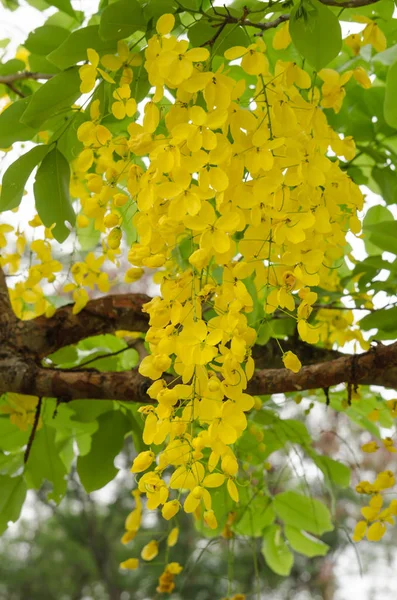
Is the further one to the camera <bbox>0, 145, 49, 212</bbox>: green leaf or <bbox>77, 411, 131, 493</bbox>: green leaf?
<bbox>77, 411, 131, 493</bbox>: green leaf

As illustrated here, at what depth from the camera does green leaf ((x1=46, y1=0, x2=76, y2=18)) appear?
2.53 ft

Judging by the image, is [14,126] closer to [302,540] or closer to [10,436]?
[10,436]

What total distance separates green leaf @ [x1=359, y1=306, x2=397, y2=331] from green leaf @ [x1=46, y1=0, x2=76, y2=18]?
1.51ft

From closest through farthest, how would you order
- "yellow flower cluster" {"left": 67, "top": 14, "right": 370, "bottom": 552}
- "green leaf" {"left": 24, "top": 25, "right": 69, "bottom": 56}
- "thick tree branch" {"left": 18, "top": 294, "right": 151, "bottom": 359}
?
1. "yellow flower cluster" {"left": 67, "top": 14, "right": 370, "bottom": 552}
2. "green leaf" {"left": 24, "top": 25, "right": 69, "bottom": 56}
3. "thick tree branch" {"left": 18, "top": 294, "right": 151, "bottom": 359}

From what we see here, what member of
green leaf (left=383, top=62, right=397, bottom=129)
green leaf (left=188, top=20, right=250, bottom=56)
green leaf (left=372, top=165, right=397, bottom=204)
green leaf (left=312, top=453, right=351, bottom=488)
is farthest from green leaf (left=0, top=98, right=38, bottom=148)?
green leaf (left=312, top=453, right=351, bottom=488)

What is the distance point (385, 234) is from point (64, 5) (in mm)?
442

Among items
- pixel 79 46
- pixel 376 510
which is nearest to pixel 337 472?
pixel 376 510

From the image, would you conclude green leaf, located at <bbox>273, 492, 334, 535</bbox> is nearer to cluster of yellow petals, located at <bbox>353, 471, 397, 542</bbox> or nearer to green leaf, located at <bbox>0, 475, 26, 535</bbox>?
cluster of yellow petals, located at <bbox>353, 471, 397, 542</bbox>

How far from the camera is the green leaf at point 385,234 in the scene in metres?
0.60

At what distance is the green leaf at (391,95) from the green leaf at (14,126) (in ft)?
0.92

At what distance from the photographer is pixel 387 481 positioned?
713 mm

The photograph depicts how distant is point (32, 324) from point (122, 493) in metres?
2.72

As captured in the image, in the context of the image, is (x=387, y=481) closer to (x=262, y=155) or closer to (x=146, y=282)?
(x=262, y=155)

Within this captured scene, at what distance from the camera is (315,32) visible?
0.49 metres
